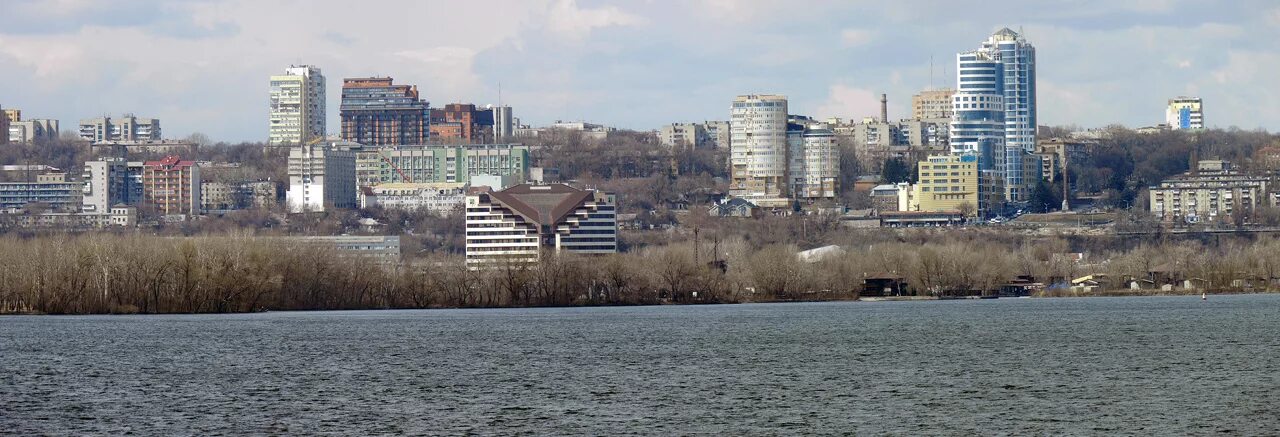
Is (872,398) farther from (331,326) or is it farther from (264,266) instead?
(264,266)

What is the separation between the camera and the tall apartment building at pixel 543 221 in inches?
6629

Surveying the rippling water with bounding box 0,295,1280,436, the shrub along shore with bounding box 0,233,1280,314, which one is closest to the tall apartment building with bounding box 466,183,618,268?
the shrub along shore with bounding box 0,233,1280,314

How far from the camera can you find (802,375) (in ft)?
168

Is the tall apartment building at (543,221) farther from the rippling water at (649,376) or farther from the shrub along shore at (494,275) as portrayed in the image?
the rippling water at (649,376)

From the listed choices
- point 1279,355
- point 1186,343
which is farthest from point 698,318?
point 1279,355

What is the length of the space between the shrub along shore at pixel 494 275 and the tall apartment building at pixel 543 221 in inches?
1076

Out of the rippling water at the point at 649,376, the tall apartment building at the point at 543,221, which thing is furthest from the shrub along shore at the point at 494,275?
the tall apartment building at the point at 543,221

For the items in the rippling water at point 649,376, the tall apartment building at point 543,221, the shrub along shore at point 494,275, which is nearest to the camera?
the rippling water at point 649,376

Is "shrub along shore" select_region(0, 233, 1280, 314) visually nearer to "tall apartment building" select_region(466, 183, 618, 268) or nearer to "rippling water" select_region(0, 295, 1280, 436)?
"rippling water" select_region(0, 295, 1280, 436)

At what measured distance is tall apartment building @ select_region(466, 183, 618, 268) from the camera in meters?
168

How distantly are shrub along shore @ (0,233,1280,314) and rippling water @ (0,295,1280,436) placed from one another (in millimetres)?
6827

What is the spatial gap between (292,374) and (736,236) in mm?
117413

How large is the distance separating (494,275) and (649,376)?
60304mm

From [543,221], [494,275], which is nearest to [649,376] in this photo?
[494,275]
